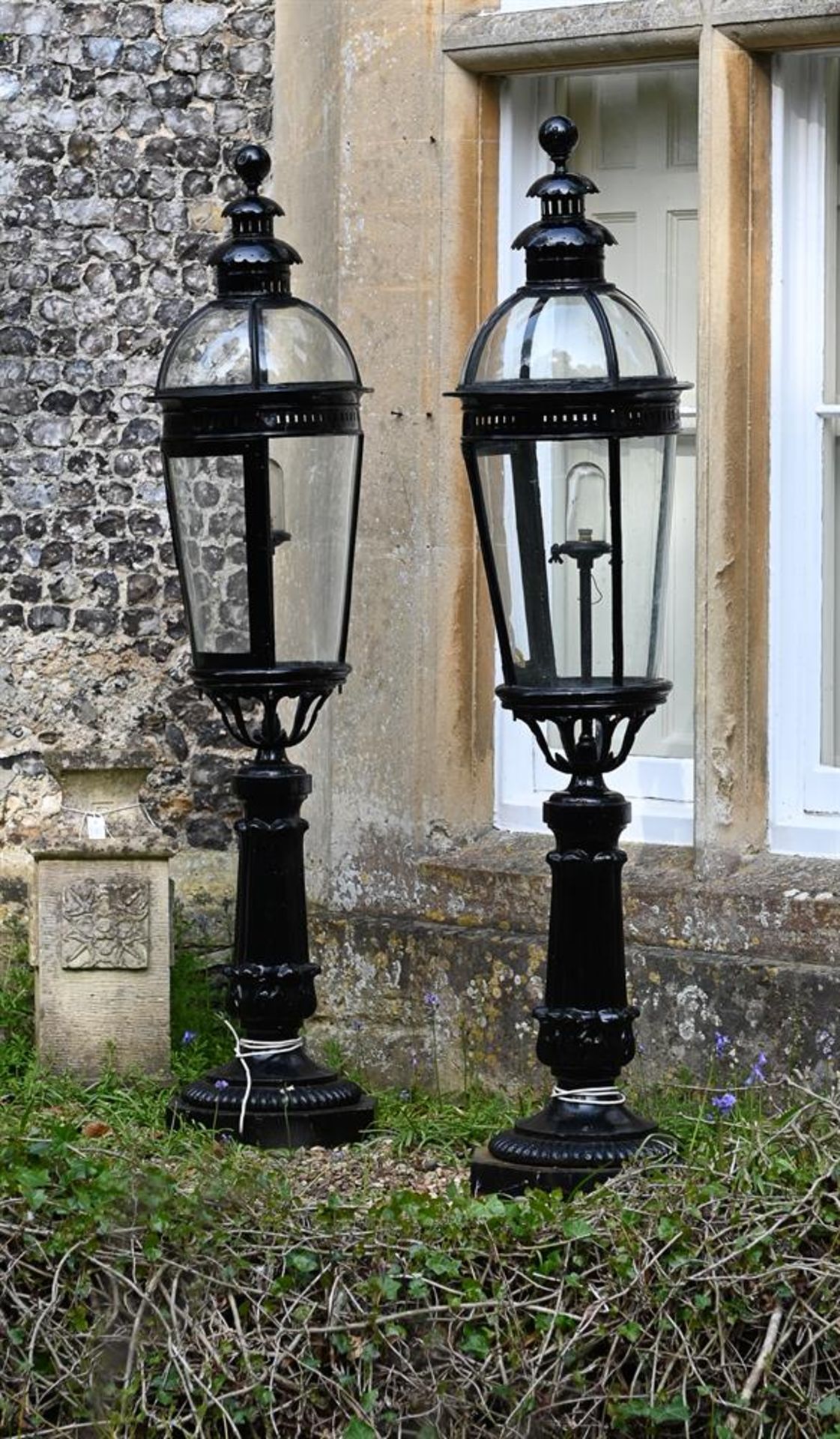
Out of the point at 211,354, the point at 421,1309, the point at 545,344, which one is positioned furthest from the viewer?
the point at 211,354

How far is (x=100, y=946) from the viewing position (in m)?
5.74

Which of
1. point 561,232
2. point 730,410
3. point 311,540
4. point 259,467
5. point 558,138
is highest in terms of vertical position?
point 558,138

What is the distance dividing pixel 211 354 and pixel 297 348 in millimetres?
172

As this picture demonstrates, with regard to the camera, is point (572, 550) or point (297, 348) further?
Answer: point (297, 348)

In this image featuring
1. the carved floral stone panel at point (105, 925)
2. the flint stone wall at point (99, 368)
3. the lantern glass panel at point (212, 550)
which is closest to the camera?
the lantern glass panel at point (212, 550)

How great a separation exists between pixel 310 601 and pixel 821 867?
1.24 meters

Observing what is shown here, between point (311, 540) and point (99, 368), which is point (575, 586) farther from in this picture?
point (99, 368)

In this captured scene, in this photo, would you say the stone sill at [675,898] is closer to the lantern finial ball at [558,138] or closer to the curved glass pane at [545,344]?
the curved glass pane at [545,344]

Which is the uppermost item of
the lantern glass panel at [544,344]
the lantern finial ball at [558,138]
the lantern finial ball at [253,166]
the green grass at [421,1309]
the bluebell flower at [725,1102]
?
the lantern finial ball at [253,166]

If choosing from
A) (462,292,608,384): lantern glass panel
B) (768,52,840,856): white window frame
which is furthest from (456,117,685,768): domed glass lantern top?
(768,52,840,856): white window frame

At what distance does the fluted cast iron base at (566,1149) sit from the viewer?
421 centimetres

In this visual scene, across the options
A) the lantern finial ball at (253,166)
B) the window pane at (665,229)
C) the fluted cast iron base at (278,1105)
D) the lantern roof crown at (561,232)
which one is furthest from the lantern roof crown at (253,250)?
the fluted cast iron base at (278,1105)

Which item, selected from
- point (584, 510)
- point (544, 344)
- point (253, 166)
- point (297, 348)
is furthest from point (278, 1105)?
point (253, 166)

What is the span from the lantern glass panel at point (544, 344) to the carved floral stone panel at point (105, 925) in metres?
1.99
